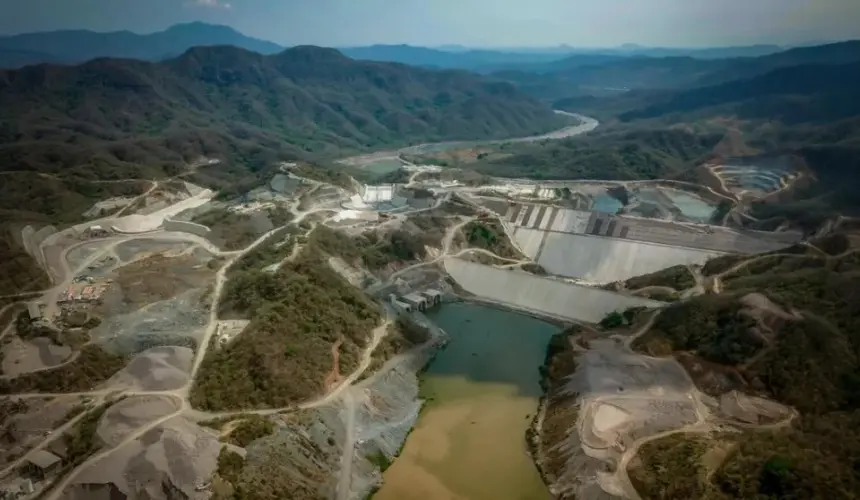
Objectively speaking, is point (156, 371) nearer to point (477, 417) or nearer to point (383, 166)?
point (477, 417)

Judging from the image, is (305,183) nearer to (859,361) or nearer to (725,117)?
(859,361)

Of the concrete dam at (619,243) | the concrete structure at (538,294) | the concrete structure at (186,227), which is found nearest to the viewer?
the concrete structure at (538,294)

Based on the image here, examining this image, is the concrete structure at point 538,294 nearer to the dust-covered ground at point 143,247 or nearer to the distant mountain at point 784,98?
the dust-covered ground at point 143,247

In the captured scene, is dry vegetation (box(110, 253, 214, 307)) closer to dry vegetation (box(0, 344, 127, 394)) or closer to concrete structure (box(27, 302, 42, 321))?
concrete structure (box(27, 302, 42, 321))

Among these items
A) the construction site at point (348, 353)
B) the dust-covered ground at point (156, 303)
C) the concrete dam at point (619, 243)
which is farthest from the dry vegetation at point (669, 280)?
the dust-covered ground at point (156, 303)

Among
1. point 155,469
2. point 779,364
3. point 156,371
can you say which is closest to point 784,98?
point 779,364

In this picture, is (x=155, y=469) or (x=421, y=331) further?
(x=421, y=331)
